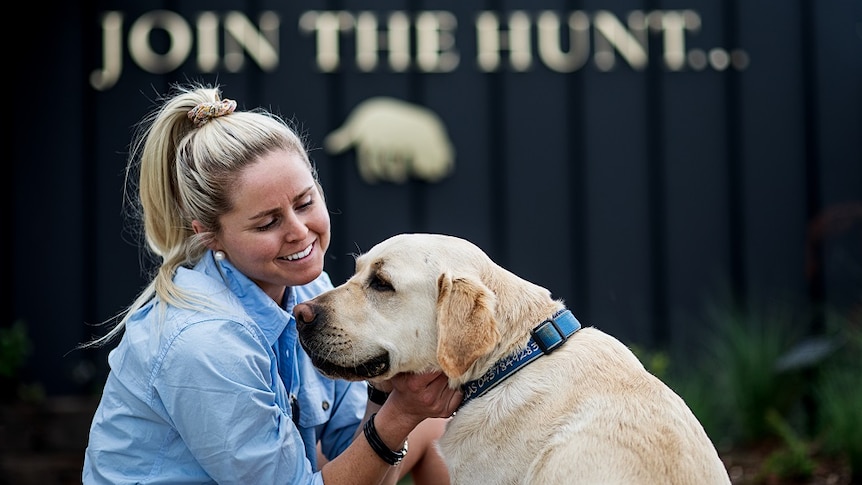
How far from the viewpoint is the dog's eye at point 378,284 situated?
9.30 feet

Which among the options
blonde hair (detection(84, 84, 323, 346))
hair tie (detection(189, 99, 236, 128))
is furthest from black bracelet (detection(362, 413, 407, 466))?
hair tie (detection(189, 99, 236, 128))

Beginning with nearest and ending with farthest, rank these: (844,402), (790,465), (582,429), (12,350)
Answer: (582,429), (790,465), (844,402), (12,350)

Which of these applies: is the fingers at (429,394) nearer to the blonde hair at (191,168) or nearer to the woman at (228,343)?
the woman at (228,343)

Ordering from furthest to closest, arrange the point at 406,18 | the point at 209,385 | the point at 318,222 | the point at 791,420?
1. the point at 406,18
2. the point at 791,420
3. the point at 318,222
4. the point at 209,385

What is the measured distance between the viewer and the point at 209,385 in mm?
2617

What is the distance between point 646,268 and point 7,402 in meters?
3.82

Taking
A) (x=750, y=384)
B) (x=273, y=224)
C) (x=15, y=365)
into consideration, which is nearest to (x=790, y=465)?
(x=750, y=384)

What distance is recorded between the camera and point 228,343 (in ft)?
8.79

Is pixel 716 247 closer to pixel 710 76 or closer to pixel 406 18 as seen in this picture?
pixel 710 76

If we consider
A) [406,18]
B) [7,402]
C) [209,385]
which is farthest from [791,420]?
[7,402]

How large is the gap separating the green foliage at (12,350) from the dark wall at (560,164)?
254 mm

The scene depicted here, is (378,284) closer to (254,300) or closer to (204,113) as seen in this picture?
(254,300)

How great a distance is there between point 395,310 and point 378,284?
10 centimetres

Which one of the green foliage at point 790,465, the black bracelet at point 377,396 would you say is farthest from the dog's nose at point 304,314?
the green foliage at point 790,465
